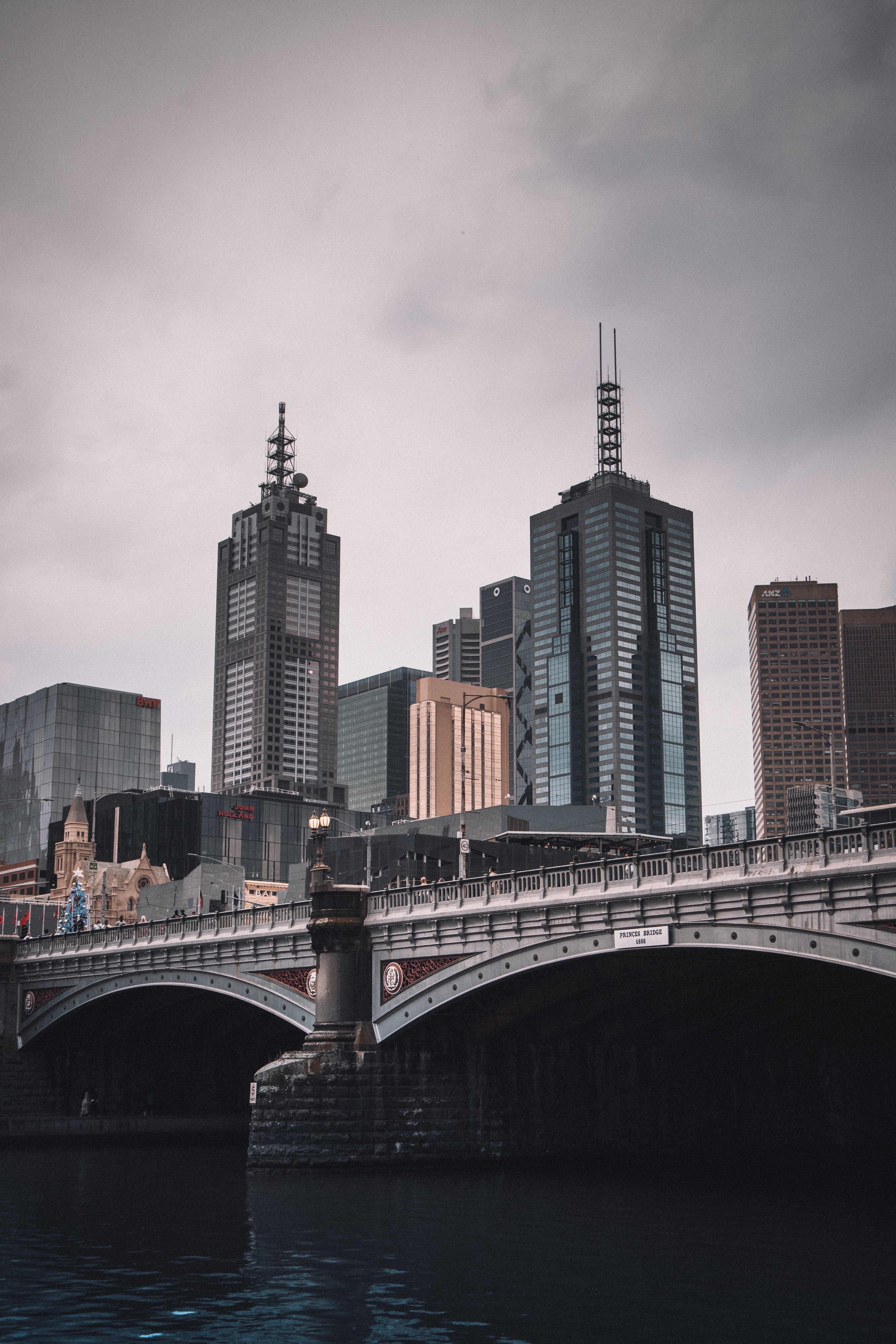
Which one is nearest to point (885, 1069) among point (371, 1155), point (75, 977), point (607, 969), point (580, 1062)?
point (580, 1062)

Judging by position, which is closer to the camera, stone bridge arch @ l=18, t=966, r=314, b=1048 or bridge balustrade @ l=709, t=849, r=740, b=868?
bridge balustrade @ l=709, t=849, r=740, b=868

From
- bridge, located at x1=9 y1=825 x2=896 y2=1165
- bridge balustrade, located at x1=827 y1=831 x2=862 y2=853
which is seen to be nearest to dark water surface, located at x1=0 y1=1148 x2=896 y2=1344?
bridge, located at x1=9 y1=825 x2=896 y2=1165

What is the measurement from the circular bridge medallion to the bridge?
61 mm

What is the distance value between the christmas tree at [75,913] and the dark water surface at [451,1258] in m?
48.2

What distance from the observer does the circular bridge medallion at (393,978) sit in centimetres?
5834

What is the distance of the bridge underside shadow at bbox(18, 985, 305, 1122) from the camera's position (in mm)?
84812

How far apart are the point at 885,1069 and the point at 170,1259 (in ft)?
147

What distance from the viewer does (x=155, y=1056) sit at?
88500 millimetres

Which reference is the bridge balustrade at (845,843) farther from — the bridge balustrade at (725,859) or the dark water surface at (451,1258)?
the dark water surface at (451,1258)

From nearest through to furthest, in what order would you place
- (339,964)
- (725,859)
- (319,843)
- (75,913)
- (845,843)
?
(845,843) → (725,859) → (339,964) → (319,843) → (75,913)

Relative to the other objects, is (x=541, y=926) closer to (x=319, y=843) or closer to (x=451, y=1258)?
(x=319, y=843)

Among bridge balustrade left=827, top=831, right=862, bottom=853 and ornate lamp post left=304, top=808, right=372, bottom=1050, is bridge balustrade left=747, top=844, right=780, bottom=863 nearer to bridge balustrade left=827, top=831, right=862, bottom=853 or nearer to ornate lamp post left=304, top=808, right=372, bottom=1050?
bridge balustrade left=827, top=831, right=862, bottom=853

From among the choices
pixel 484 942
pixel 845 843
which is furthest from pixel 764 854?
pixel 484 942

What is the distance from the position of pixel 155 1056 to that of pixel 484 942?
40.8 m
